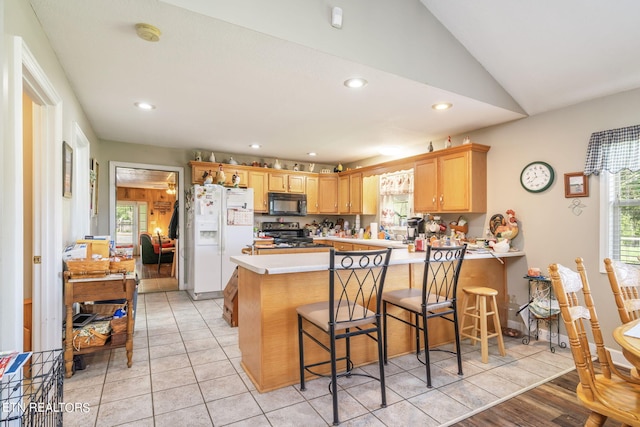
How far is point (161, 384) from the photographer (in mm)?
2344

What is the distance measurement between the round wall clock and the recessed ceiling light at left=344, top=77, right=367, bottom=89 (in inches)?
81.8

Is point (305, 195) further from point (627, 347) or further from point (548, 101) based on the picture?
point (627, 347)

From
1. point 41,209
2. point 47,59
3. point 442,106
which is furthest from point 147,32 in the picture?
point 442,106

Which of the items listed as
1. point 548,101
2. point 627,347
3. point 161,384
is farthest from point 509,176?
point 161,384

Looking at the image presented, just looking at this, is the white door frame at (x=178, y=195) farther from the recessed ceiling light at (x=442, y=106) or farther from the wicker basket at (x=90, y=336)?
the recessed ceiling light at (x=442, y=106)

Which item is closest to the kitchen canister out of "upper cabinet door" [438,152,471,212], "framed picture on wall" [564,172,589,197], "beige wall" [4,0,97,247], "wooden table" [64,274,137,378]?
"upper cabinet door" [438,152,471,212]

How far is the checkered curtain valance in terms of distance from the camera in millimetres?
2695

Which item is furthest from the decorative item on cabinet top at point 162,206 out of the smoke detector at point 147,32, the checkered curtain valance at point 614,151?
the checkered curtain valance at point 614,151

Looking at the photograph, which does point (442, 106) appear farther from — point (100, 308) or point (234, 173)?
point (100, 308)

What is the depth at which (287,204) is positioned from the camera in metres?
5.80

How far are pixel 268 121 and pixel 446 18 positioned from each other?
203 centimetres

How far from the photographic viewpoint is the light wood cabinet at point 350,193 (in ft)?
18.6

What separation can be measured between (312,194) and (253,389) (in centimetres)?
416

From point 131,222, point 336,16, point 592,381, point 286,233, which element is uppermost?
point 336,16
